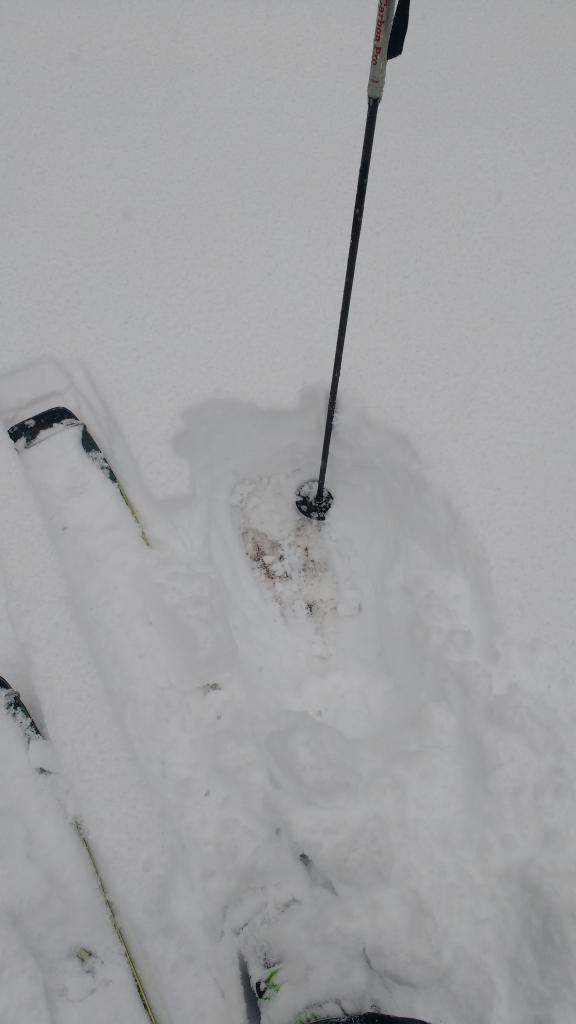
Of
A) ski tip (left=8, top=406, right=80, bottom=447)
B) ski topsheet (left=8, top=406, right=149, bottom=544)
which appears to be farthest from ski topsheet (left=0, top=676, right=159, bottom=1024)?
ski tip (left=8, top=406, right=80, bottom=447)

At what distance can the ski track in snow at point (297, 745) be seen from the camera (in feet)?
5.64

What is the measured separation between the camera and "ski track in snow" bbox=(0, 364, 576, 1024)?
5.64 feet

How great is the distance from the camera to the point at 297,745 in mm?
2025

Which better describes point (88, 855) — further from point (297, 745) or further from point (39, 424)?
point (39, 424)

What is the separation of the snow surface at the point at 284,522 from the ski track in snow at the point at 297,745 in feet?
0.04

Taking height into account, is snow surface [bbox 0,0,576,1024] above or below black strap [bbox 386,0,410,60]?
below

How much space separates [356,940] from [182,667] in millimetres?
1051

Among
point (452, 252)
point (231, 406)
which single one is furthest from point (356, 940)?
point (452, 252)

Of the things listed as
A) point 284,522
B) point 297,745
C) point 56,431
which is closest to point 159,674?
point 297,745

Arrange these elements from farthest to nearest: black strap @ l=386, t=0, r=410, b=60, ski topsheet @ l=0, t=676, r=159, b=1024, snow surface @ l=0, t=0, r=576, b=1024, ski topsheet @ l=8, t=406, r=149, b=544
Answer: ski topsheet @ l=8, t=406, r=149, b=544 < snow surface @ l=0, t=0, r=576, b=1024 < ski topsheet @ l=0, t=676, r=159, b=1024 < black strap @ l=386, t=0, r=410, b=60

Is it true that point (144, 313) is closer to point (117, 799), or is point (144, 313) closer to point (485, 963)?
point (117, 799)

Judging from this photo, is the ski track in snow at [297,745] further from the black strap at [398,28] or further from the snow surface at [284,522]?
the black strap at [398,28]

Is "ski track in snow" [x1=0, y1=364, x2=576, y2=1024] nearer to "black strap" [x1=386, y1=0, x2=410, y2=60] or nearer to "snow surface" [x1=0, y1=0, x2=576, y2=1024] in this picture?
"snow surface" [x1=0, y1=0, x2=576, y2=1024]

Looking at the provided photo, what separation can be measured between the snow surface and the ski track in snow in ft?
0.04
